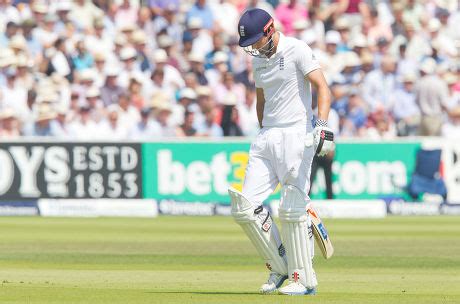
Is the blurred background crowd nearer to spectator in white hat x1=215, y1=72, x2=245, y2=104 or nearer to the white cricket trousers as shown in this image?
spectator in white hat x1=215, y1=72, x2=245, y2=104

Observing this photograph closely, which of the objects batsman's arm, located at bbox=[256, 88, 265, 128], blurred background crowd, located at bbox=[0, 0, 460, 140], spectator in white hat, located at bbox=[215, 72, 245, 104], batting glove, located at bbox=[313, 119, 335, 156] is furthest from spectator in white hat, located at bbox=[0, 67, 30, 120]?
batting glove, located at bbox=[313, 119, 335, 156]

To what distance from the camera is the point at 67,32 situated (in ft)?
64.0

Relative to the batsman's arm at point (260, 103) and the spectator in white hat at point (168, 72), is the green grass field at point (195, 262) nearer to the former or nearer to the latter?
the batsman's arm at point (260, 103)

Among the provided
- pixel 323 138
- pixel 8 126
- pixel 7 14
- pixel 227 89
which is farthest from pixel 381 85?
pixel 323 138

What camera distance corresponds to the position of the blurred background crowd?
18141 millimetres

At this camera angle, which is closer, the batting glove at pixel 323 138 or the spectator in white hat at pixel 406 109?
the batting glove at pixel 323 138

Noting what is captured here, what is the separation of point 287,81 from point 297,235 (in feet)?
3.11

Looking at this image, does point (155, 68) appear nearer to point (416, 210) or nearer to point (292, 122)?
point (416, 210)

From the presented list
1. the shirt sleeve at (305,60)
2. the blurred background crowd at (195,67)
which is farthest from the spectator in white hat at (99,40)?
the shirt sleeve at (305,60)

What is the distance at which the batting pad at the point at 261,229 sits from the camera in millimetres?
7742

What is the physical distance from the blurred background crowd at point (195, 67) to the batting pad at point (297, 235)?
33.6 ft

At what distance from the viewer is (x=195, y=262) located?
1083 centimetres

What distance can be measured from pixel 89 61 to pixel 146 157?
208 cm

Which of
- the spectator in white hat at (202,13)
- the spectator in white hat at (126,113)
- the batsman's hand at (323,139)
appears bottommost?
the spectator in white hat at (126,113)
